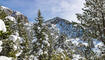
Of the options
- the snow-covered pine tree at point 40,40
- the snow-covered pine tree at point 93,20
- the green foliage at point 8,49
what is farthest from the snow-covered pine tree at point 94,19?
the snow-covered pine tree at point 40,40

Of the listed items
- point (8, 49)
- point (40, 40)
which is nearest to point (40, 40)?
point (40, 40)

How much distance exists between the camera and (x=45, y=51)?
34.4m

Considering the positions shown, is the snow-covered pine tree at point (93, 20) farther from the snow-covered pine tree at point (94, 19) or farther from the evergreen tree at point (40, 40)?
the evergreen tree at point (40, 40)

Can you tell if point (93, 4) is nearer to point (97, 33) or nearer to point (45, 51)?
point (97, 33)

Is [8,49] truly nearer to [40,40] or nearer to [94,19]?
[94,19]

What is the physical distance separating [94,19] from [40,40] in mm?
19512

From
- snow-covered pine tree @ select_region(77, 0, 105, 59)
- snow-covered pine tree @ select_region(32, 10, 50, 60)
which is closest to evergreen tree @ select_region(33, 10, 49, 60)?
snow-covered pine tree @ select_region(32, 10, 50, 60)

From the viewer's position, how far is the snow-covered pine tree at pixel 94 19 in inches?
598

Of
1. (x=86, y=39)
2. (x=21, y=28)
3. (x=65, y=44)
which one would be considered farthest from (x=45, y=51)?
(x=65, y=44)

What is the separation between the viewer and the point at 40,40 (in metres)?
34.0

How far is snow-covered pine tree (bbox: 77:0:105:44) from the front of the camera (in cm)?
1518

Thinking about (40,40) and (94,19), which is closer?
(94,19)

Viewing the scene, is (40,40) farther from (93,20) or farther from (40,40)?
(93,20)

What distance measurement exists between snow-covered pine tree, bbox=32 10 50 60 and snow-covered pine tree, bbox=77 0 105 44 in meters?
18.2
